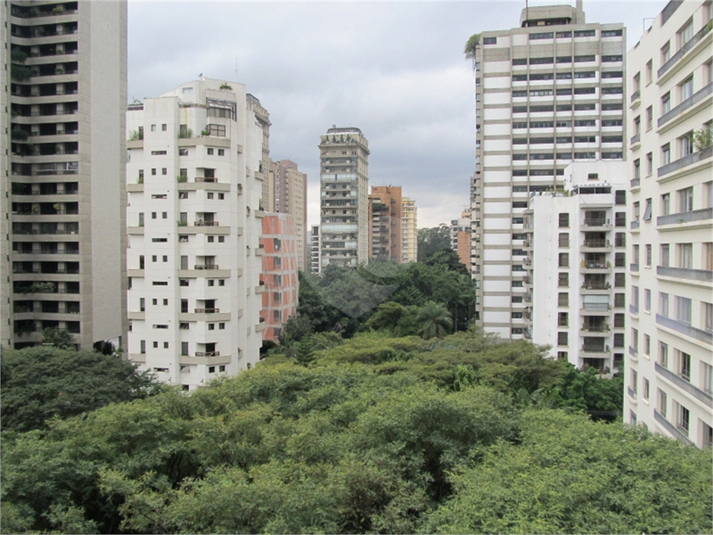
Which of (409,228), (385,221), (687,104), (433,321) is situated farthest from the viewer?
(409,228)

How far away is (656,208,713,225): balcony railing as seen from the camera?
1140cm

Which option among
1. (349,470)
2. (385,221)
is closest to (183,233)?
(349,470)

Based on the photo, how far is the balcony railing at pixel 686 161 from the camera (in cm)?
1131

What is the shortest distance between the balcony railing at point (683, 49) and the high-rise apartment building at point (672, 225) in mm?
27

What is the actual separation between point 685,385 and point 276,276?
85.8 feet

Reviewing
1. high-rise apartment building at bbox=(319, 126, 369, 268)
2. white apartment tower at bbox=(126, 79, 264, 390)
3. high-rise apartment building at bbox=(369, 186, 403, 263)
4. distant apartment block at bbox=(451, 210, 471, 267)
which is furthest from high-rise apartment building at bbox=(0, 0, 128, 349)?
distant apartment block at bbox=(451, 210, 471, 267)

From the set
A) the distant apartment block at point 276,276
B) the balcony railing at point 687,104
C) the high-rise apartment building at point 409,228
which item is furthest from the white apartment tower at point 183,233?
the high-rise apartment building at point 409,228

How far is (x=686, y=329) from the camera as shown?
1245 cm

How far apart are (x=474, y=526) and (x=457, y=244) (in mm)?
81215

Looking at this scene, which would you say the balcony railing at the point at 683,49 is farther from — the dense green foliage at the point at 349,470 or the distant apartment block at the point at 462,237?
the distant apartment block at the point at 462,237

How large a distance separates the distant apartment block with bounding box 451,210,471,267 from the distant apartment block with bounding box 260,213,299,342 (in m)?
35.6

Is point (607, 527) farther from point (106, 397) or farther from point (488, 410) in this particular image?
point (106, 397)

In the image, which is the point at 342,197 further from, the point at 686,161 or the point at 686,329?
the point at 686,329

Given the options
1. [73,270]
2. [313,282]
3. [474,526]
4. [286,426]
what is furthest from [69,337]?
[474,526]
